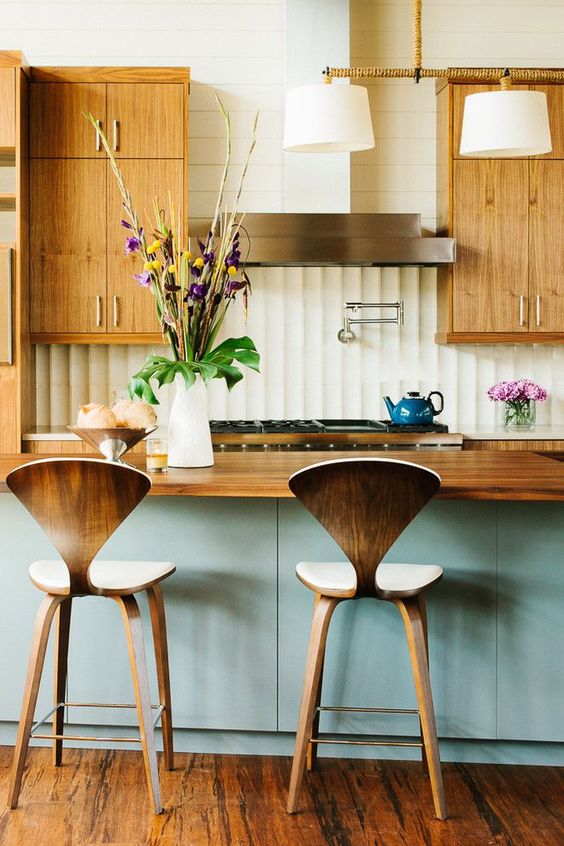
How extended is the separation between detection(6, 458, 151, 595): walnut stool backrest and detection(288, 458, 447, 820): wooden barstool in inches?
16.3

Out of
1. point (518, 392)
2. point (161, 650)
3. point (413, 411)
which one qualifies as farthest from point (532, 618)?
point (518, 392)

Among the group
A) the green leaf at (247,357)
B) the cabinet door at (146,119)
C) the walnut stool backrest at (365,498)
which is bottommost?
the walnut stool backrest at (365,498)

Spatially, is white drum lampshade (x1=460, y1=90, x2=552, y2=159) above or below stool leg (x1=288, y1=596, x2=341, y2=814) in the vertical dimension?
above

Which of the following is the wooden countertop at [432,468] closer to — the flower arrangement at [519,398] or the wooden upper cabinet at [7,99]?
the flower arrangement at [519,398]

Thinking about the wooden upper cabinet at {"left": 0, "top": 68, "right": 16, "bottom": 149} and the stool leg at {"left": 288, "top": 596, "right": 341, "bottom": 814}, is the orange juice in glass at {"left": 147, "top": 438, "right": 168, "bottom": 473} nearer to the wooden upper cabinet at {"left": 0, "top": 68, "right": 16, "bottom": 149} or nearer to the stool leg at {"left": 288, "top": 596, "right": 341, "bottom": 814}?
the stool leg at {"left": 288, "top": 596, "right": 341, "bottom": 814}

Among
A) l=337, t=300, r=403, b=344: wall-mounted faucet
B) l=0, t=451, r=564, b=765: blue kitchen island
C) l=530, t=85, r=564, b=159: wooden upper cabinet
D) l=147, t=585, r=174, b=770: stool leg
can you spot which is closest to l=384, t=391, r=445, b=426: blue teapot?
l=337, t=300, r=403, b=344: wall-mounted faucet

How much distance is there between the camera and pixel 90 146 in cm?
455

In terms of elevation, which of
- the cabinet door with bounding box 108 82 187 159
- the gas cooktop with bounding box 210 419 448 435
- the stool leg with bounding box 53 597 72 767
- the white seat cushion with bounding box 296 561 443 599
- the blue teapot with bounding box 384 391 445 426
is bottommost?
the stool leg with bounding box 53 597 72 767

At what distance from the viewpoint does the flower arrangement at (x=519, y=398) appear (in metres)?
4.75

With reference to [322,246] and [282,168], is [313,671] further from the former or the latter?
[282,168]

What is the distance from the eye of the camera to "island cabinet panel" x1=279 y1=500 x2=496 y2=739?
2.65 meters

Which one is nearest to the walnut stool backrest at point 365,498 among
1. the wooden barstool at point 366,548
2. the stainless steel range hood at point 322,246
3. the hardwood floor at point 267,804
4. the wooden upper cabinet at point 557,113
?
the wooden barstool at point 366,548

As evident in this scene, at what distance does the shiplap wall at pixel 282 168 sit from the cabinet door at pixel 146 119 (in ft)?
1.34

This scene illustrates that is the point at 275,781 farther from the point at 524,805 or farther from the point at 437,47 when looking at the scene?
the point at 437,47
